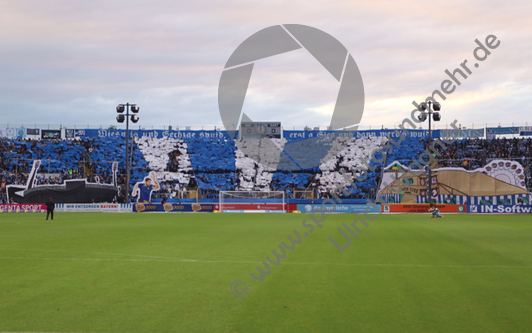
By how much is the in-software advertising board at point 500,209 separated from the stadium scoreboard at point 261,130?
38020 mm

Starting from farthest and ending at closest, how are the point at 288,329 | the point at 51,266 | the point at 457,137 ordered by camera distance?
the point at 457,137
the point at 51,266
the point at 288,329

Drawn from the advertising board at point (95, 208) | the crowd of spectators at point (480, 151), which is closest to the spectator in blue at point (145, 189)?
the advertising board at point (95, 208)

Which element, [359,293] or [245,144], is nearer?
[359,293]

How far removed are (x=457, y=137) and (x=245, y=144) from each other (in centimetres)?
3265

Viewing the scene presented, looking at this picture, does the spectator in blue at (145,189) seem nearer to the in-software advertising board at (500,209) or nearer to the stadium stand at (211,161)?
the stadium stand at (211,161)

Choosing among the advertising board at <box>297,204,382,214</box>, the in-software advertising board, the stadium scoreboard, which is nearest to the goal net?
the advertising board at <box>297,204,382,214</box>

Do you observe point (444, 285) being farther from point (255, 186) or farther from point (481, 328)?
point (255, 186)

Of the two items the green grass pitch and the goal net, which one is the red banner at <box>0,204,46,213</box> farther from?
the green grass pitch

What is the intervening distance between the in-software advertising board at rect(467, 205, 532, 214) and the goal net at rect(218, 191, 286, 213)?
1828 cm

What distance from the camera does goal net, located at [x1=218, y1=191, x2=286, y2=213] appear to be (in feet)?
153

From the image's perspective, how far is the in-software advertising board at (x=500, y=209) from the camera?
4206cm

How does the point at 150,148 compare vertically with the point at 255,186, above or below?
above

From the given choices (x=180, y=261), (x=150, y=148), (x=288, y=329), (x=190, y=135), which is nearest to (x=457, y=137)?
(x=190, y=135)

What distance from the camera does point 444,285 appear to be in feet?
32.8
